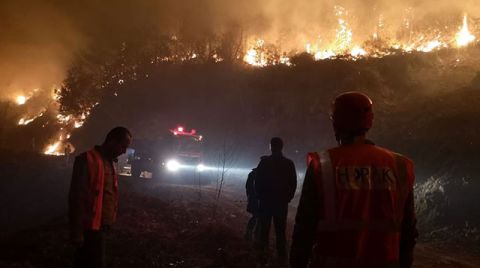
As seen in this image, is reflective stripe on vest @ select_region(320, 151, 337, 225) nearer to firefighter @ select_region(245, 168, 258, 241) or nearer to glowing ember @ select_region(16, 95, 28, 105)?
firefighter @ select_region(245, 168, 258, 241)

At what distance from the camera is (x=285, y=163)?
25.0ft

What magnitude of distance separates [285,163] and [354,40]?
4444 centimetres

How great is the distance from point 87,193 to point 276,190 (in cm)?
420

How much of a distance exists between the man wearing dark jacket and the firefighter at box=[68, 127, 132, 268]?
12.1 feet

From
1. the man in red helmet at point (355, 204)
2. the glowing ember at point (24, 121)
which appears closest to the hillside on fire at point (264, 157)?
the man in red helmet at point (355, 204)

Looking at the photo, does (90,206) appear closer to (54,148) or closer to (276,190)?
(276,190)

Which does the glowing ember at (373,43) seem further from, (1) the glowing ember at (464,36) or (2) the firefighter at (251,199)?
(2) the firefighter at (251,199)

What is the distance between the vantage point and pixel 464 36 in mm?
34156

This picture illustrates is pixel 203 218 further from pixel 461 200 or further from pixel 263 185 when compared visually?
pixel 461 200

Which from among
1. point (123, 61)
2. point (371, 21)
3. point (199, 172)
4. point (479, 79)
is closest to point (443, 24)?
point (371, 21)

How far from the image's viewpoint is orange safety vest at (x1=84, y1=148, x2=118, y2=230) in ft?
14.0

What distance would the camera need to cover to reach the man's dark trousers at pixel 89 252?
4.28m

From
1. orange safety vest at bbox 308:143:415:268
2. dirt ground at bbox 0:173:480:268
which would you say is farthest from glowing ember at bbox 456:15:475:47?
orange safety vest at bbox 308:143:415:268

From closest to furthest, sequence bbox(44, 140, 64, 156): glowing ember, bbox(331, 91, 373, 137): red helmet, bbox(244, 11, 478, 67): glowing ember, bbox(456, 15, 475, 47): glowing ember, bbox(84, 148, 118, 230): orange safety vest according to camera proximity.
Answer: bbox(331, 91, 373, 137): red helmet
bbox(84, 148, 118, 230): orange safety vest
bbox(456, 15, 475, 47): glowing ember
bbox(244, 11, 478, 67): glowing ember
bbox(44, 140, 64, 156): glowing ember
